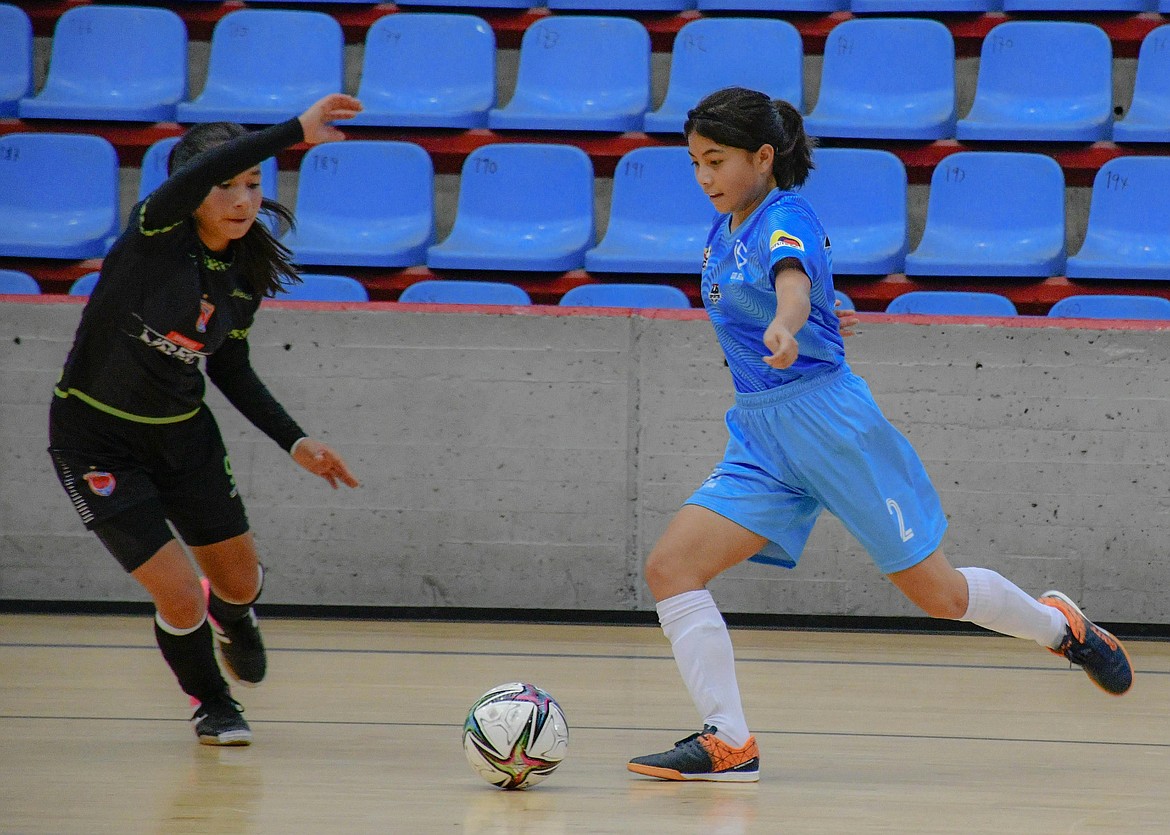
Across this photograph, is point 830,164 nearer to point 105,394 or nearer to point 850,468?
point 850,468

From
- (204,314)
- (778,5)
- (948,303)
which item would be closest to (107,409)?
(204,314)

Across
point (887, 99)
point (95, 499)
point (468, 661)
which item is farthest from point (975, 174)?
point (95, 499)

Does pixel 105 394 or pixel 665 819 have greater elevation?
pixel 105 394

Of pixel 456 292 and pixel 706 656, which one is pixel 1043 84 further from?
pixel 706 656

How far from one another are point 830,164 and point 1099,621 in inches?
93.7

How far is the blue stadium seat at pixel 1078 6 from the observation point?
6.82 metres

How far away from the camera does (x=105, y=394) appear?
3.24 m

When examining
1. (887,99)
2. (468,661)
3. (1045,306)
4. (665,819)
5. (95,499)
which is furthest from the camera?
(887,99)

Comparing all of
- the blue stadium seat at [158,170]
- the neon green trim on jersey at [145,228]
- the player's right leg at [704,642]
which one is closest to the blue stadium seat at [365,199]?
the blue stadium seat at [158,170]

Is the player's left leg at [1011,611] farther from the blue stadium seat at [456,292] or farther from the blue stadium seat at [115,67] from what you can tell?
the blue stadium seat at [115,67]

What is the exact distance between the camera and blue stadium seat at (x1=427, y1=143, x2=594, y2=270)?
20.8 ft

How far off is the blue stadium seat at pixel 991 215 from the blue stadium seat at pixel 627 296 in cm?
110

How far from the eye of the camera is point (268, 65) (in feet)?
23.0

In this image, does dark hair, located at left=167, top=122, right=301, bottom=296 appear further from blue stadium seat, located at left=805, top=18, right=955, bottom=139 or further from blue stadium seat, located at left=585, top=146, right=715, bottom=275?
blue stadium seat, located at left=805, top=18, right=955, bottom=139
